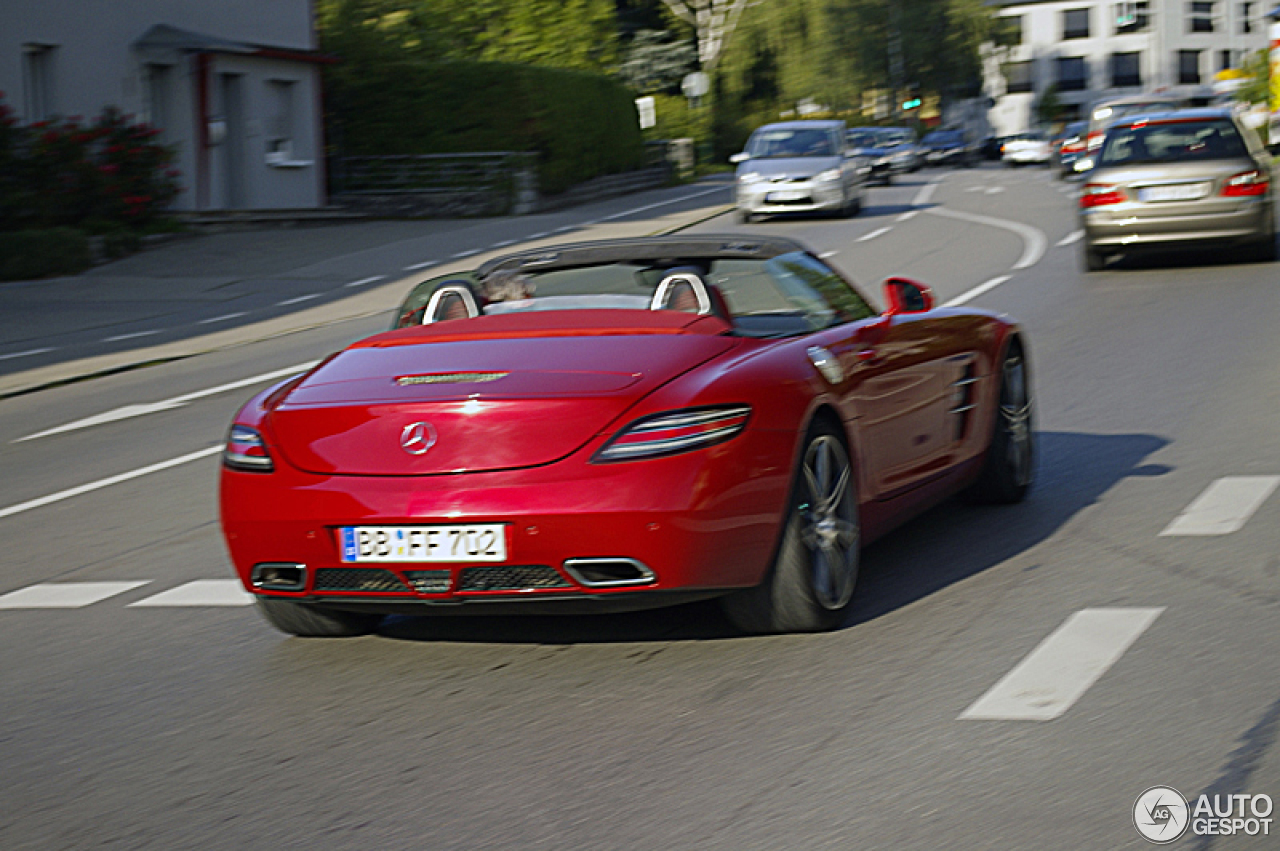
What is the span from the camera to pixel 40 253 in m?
24.8

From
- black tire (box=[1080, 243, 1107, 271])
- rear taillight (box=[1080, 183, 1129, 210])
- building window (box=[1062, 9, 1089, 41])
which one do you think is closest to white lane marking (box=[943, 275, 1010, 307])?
black tire (box=[1080, 243, 1107, 271])

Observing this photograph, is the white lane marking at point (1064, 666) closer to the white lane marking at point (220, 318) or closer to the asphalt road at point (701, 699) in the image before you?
the asphalt road at point (701, 699)

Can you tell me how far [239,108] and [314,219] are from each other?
2528 mm

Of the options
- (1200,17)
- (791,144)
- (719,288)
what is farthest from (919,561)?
(1200,17)

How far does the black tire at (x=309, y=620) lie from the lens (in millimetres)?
5883

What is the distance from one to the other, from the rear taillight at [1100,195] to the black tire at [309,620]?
14.2 meters

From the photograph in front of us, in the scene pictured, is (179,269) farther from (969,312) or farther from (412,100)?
(969,312)

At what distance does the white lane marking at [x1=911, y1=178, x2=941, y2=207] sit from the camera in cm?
3619

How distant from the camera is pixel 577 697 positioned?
508 cm

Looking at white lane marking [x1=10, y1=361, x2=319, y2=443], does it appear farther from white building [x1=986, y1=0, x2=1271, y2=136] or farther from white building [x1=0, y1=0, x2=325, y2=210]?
white building [x1=986, y1=0, x2=1271, y2=136]

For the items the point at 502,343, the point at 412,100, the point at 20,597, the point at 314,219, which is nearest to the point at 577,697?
the point at 502,343

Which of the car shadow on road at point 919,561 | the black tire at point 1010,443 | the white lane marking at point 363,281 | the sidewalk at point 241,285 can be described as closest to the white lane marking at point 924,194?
the sidewalk at point 241,285

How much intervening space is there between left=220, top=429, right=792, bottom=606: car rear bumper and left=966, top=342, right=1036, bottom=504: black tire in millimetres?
2307

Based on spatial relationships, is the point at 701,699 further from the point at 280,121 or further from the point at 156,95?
the point at 280,121
